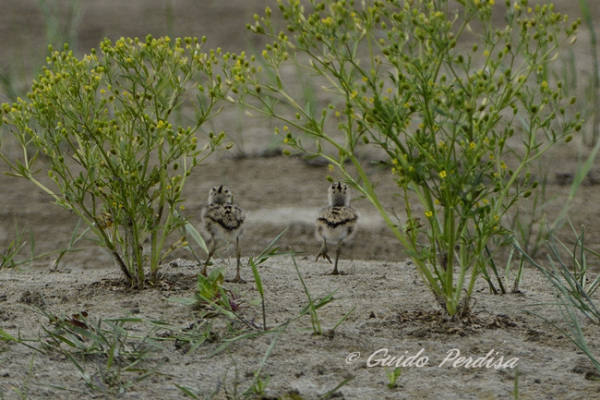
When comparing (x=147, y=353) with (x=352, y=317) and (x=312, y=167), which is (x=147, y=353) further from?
(x=312, y=167)

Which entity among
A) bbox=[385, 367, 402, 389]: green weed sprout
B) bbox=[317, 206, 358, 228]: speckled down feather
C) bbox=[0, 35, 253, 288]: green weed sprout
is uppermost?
bbox=[0, 35, 253, 288]: green weed sprout

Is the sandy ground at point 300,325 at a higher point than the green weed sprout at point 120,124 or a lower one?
lower

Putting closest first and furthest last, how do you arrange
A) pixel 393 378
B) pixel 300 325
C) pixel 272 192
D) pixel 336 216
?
pixel 393 378
pixel 300 325
pixel 336 216
pixel 272 192

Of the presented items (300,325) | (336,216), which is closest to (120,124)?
(300,325)

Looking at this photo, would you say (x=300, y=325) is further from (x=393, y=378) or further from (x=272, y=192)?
(x=272, y=192)

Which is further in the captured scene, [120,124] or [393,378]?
[120,124]

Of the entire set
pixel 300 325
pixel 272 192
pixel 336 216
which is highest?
pixel 272 192

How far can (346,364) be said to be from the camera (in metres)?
3.62

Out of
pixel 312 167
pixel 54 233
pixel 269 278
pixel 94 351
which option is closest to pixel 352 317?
pixel 269 278

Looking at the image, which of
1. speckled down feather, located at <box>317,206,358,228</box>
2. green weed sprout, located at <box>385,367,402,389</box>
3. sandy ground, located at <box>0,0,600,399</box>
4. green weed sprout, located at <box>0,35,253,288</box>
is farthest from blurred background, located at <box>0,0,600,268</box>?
green weed sprout, located at <box>385,367,402,389</box>

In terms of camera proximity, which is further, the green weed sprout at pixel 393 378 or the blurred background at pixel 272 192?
the blurred background at pixel 272 192

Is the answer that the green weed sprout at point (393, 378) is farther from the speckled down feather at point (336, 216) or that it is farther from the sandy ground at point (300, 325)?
the speckled down feather at point (336, 216)

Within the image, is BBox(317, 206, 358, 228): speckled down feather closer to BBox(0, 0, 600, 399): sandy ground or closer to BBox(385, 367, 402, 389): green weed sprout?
BBox(0, 0, 600, 399): sandy ground

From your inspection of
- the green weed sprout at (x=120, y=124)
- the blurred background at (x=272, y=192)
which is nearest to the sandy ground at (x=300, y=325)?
the blurred background at (x=272, y=192)
